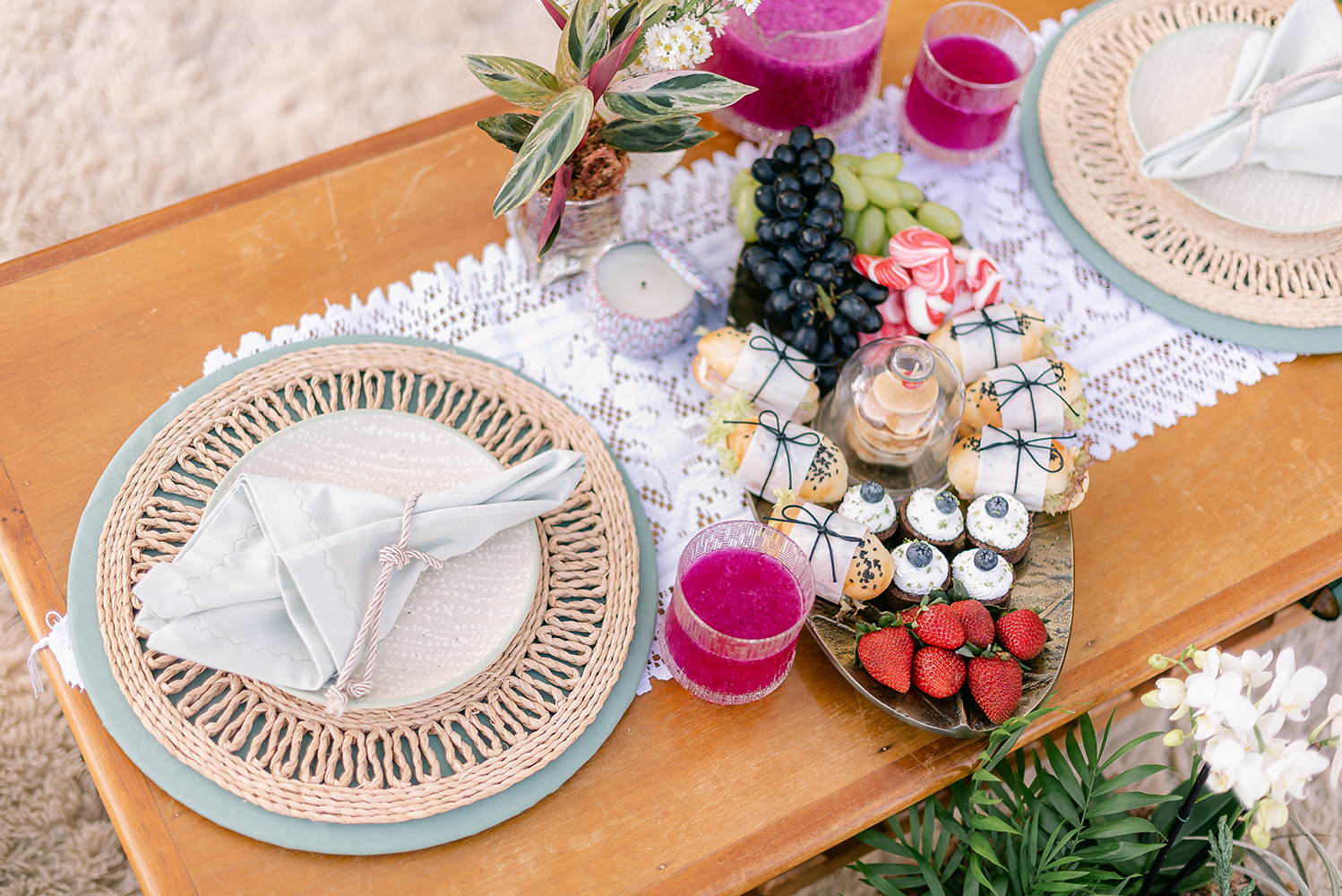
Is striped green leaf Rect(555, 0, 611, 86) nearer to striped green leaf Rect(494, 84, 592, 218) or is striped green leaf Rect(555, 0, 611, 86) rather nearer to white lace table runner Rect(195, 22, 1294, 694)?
striped green leaf Rect(494, 84, 592, 218)

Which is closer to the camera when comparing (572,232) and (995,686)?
(995,686)

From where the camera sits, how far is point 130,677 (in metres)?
0.79

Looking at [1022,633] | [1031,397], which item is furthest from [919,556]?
[1031,397]

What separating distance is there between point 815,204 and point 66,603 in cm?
84

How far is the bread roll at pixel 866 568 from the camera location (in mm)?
873

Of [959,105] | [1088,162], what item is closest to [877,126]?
[959,105]

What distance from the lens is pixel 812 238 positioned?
0.97m

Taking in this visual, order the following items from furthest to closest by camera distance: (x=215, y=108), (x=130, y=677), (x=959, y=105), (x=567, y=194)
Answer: (x=215, y=108) → (x=959, y=105) → (x=567, y=194) → (x=130, y=677)

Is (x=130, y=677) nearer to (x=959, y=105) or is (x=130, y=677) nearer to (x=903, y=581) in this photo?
(x=903, y=581)

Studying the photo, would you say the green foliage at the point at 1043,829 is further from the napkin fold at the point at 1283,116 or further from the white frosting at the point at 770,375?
the napkin fold at the point at 1283,116

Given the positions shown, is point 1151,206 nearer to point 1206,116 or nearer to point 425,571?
point 1206,116

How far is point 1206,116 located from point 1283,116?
98 mm

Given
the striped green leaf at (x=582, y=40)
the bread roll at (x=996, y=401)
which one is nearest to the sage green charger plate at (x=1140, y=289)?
the bread roll at (x=996, y=401)

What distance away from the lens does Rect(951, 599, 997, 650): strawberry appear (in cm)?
85
